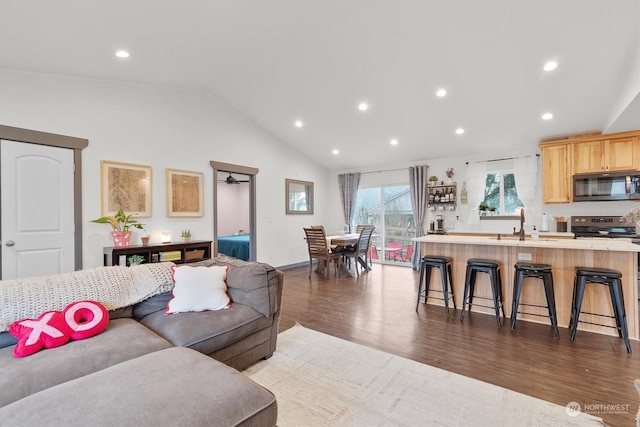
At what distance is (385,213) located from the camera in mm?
7297

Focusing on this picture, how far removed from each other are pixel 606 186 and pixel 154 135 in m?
6.84

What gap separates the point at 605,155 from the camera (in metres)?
4.52

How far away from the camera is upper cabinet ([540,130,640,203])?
439cm

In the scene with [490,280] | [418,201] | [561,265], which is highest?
[418,201]

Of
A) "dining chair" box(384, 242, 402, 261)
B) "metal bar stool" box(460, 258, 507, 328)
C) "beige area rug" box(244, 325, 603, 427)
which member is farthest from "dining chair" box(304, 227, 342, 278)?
"beige area rug" box(244, 325, 603, 427)

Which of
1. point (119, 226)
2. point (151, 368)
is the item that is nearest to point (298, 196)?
point (119, 226)

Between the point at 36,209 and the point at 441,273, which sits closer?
the point at 36,209

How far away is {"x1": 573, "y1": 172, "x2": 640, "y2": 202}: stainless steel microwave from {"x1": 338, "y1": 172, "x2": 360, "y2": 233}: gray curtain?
167 inches

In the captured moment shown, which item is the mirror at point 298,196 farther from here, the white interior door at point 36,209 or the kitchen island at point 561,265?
the white interior door at point 36,209

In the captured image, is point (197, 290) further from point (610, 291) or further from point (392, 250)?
point (392, 250)

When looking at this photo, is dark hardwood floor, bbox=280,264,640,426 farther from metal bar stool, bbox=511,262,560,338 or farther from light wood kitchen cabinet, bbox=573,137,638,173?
light wood kitchen cabinet, bbox=573,137,638,173

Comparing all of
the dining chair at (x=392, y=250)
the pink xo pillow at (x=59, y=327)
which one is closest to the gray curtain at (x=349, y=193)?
the dining chair at (x=392, y=250)

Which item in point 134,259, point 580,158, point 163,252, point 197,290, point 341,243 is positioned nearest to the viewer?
point 197,290

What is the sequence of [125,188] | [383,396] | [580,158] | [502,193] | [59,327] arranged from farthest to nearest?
[502,193], [580,158], [125,188], [383,396], [59,327]
